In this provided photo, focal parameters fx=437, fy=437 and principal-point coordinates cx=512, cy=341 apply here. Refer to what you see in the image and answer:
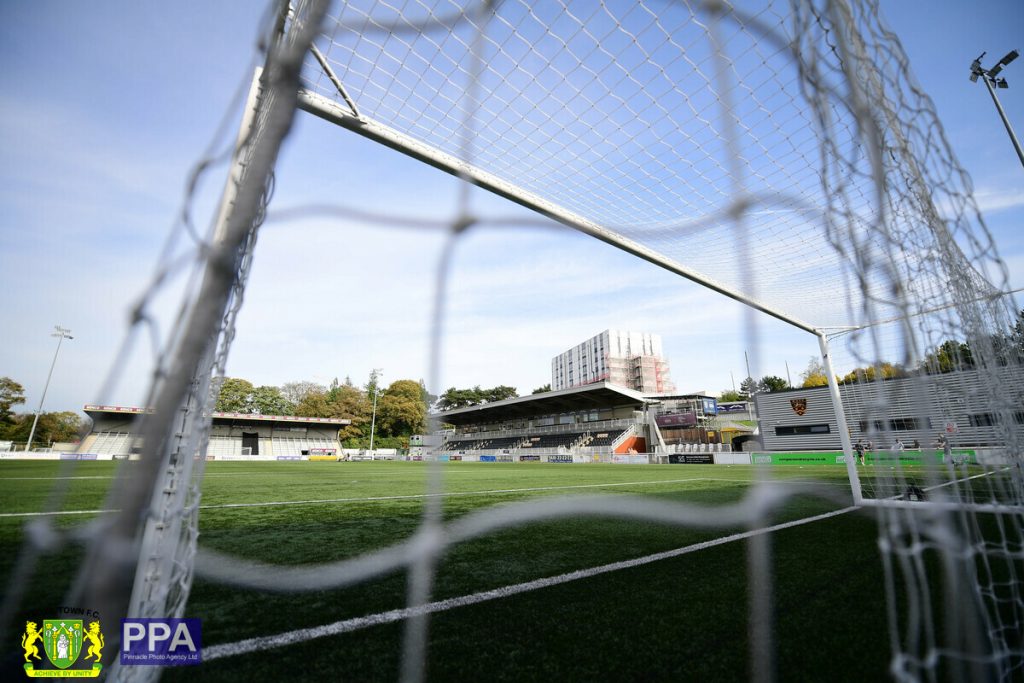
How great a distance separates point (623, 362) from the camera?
71375mm

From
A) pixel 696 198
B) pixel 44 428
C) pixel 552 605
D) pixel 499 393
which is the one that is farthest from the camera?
pixel 499 393

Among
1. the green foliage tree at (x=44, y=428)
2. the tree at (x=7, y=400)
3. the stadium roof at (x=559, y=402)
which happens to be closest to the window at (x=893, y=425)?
the stadium roof at (x=559, y=402)

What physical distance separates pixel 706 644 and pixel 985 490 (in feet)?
25.1

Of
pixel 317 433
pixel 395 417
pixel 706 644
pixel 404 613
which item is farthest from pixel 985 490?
pixel 395 417

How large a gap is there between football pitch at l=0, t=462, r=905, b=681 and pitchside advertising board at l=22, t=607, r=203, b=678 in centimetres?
7

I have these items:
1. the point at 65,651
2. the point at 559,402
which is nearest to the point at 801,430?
the point at 559,402

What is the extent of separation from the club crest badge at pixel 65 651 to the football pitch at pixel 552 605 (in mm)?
157

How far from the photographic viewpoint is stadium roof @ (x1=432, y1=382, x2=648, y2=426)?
3062 cm

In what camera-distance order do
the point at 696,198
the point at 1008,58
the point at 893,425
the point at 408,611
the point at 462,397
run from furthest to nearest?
the point at 462,397 < the point at 1008,58 < the point at 696,198 < the point at 408,611 < the point at 893,425

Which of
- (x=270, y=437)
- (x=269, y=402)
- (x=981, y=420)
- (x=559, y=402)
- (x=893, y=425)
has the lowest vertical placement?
(x=893, y=425)

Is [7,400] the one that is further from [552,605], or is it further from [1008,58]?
[1008,58]

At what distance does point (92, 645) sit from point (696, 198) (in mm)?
4475

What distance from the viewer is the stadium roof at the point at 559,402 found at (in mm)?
30625

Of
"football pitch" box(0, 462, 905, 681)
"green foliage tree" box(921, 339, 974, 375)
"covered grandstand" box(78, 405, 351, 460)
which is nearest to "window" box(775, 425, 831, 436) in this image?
"football pitch" box(0, 462, 905, 681)
